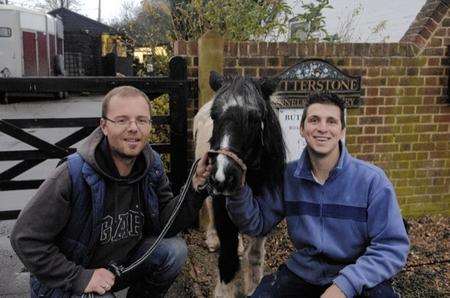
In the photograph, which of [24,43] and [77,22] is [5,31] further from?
[77,22]

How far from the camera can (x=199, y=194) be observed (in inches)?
116

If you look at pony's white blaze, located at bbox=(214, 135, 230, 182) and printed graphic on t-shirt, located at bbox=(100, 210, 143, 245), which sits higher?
pony's white blaze, located at bbox=(214, 135, 230, 182)

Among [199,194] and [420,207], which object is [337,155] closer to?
[199,194]

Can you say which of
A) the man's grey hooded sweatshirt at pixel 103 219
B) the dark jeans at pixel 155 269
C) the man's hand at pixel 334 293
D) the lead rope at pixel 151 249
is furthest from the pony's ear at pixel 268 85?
the man's hand at pixel 334 293

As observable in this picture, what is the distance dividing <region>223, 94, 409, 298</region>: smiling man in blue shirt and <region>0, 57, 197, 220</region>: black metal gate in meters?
2.16

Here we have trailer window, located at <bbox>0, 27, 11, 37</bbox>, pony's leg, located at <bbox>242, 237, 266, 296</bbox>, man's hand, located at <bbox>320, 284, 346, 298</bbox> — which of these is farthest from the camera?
trailer window, located at <bbox>0, 27, 11, 37</bbox>

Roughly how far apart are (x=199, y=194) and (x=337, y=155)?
0.91m

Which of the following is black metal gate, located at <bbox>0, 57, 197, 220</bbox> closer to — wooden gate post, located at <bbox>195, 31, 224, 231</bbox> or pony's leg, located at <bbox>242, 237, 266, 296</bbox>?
wooden gate post, located at <bbox>195, 31, 224, 231</bbox>

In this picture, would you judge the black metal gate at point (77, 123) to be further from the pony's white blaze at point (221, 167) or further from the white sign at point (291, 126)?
the pony's white blaze at point (221, 167)

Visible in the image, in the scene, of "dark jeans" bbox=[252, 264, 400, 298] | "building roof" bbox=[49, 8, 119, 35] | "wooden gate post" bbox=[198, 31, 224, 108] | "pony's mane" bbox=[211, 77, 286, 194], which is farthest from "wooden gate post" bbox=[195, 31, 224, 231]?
"building roof" bbox=[49, 8, 119, 35]

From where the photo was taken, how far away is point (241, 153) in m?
2.88

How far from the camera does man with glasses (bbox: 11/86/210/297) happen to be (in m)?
2.41

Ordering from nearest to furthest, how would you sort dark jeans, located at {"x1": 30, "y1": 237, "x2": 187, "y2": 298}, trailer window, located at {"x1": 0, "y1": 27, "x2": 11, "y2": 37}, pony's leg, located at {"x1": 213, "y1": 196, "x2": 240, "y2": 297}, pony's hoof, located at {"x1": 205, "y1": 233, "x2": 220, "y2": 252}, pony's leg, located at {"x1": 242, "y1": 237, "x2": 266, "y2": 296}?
dark jeans, located at {"x1": 30, "y1": 237, "x2": 187, "y2": 298} → pony's leg, located at {"x1": 213, "y1": 196, "x2": 240, "y2": 297} → pony's leg, located at {"x1": 242, "y1": 237, "x2": 266, "y2": 296} → pony's hoof, located at {"x1": 205, "y1": 233, "x2": 220, "y2": 252} → trailer window, located at {"x1": 0, "y1": 27, "x2": 11, "y2": 37}

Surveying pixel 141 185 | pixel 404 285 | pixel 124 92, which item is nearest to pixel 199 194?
pixel 141 185
